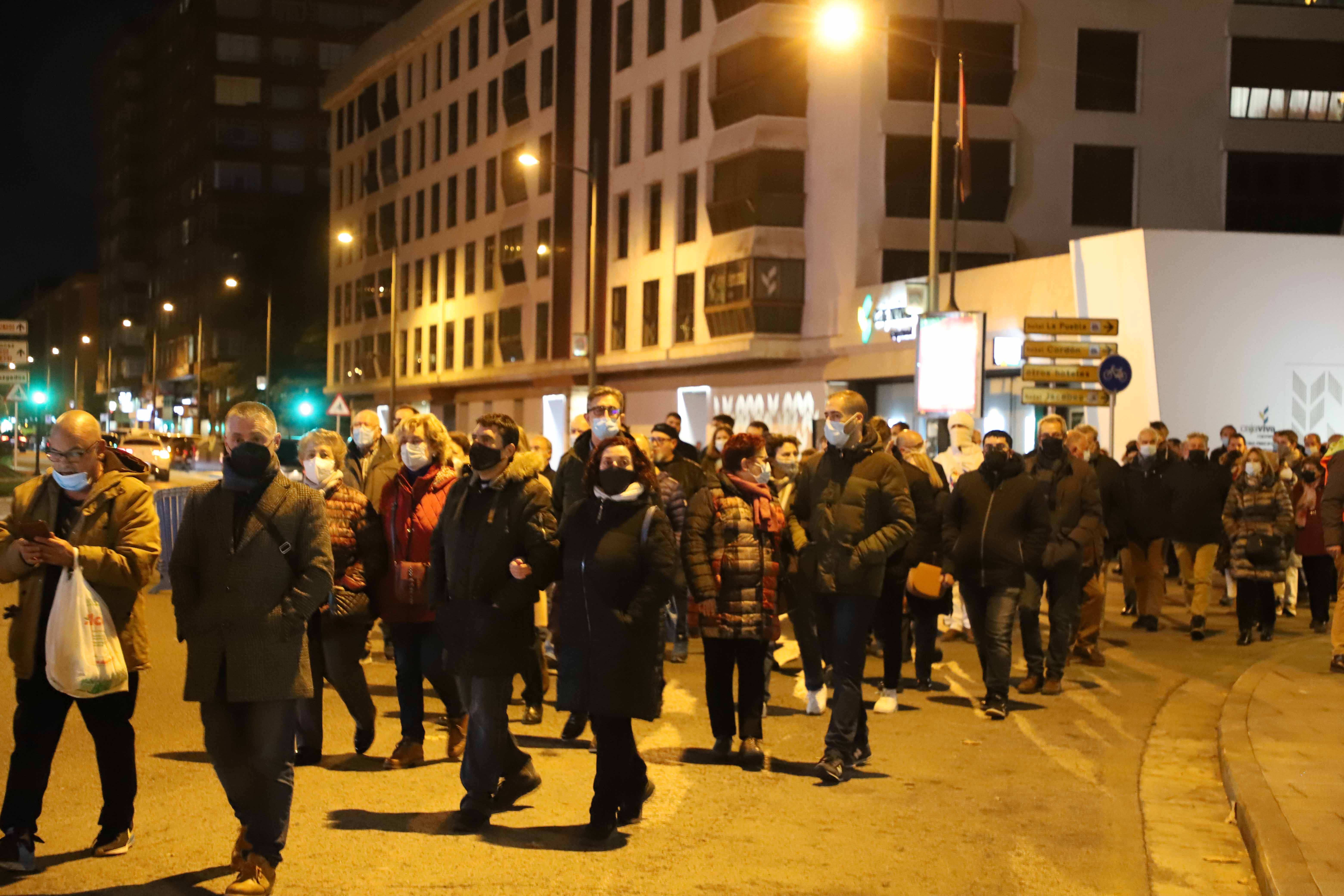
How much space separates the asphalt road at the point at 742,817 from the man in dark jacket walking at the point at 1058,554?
24.3 inches

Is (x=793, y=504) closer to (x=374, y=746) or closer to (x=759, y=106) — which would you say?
(x=374, y=746)

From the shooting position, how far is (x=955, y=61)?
36031 mm

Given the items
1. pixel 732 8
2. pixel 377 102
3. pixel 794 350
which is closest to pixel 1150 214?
pixel 794 350

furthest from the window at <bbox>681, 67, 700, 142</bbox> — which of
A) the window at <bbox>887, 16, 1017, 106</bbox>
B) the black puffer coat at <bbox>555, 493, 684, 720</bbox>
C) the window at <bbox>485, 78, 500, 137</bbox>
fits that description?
the black puffer coat at <bbox>555, 493, 684, 720</bbox>

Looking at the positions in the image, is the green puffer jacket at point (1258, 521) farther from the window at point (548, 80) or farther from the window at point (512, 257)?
the window at point (512, 257)

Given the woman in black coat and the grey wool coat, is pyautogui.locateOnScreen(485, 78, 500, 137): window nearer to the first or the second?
the woman in black coat

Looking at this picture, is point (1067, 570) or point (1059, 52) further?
point (1059, 52)

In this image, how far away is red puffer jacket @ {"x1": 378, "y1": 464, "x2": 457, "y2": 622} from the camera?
8.23 metres

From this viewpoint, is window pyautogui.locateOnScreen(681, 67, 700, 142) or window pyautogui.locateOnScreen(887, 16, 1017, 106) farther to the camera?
window pyautogui.locateOnScreen(681, 67, 700, 142)

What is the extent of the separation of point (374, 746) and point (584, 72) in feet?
141

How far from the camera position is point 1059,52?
36719mm

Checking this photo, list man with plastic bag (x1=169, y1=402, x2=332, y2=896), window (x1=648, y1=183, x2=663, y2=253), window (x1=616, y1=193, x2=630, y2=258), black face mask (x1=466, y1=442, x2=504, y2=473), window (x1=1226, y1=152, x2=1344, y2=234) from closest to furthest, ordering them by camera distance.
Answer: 1. man with plastic bag (x1=169, y1=402, x2=332, y2=896)
2. black face mask (x1=466, y1=442, x2=504, y2=473)
3. window (x1=1226, y1=152, x2=1344, y2=234)
4. window (x1=648, y1=183, x2=663, y2=253)
5. window (x1=616, y1=193, x2=630, y2=258)

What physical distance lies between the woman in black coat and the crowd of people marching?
0.5 inches

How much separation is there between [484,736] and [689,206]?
3739 centimetres
